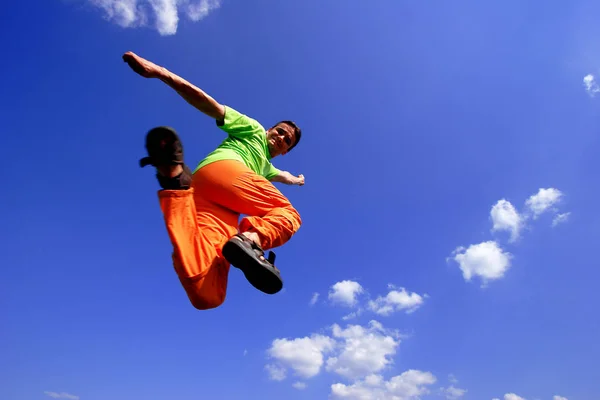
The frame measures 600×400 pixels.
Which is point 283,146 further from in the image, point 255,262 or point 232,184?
point 255,262

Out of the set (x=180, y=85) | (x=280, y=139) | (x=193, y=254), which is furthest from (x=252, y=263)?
(x=280, y=139)

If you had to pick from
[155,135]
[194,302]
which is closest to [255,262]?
[194,302]

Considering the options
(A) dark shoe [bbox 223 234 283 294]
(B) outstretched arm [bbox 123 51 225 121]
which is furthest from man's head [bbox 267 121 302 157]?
(A) dark shoe [bbox 223 234 283 294]

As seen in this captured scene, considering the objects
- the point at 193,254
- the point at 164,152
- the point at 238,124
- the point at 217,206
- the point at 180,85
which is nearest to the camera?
the point at 164,152

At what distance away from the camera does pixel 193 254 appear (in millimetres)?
2828

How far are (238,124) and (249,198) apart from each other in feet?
3.29

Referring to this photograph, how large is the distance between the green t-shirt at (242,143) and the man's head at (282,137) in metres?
0.14

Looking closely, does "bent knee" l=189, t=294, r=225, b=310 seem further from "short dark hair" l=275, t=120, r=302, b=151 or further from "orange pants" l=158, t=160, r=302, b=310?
"short dark hair" l=275, t=120, r=302, b=151

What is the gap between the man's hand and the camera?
2.88 meters

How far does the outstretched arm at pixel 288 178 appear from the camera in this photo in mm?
5648

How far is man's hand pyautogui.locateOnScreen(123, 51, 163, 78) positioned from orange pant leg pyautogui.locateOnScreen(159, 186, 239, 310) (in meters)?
0.98

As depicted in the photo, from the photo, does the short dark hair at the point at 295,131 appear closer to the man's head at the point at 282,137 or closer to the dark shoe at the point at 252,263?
the man's head at the point at 282,137

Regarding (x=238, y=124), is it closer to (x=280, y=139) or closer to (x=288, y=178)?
(x=280, y=139)

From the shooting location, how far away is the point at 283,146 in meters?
4.60
